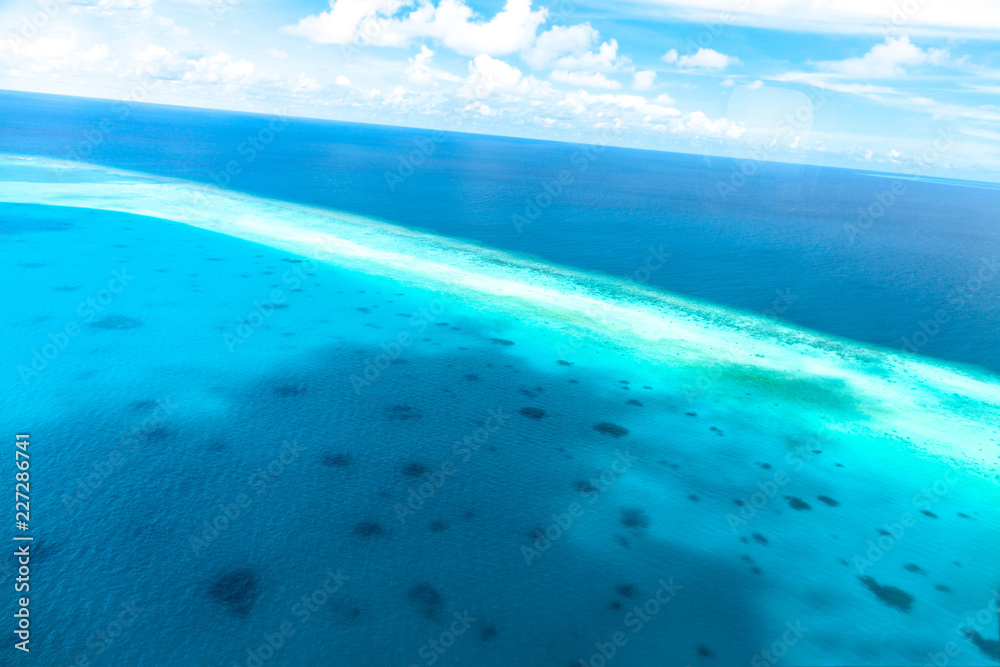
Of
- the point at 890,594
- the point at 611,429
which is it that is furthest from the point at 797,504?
the point at 611,429

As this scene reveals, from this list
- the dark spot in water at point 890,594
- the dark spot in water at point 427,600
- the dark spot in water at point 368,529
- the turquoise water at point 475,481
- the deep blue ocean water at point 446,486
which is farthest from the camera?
the dark spot in water at point 368,529

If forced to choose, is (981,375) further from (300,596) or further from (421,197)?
(421,197)

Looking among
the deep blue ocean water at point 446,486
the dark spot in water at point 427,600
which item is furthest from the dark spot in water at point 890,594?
the dark spot in water at point 427,600

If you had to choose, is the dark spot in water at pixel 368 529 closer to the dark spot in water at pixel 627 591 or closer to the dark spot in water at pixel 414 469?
the dark spot in water at pixel 414 469

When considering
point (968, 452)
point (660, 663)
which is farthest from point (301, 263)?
point (968, 452)

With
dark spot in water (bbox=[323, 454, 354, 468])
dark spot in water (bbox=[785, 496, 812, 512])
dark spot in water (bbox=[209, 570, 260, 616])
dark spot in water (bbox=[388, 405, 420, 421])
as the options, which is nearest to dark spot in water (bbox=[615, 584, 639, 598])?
dark spot in water (bbox=[785, 496, 812, 512])
